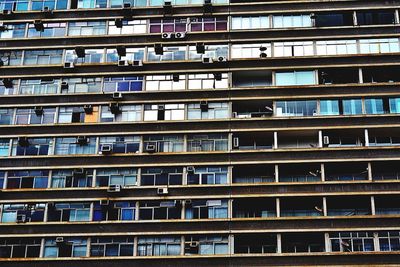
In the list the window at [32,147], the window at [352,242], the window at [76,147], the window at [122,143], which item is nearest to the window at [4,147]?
the window at [32,147]

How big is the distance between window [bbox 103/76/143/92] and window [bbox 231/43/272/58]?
5.28m

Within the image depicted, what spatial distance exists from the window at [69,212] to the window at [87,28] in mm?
10168

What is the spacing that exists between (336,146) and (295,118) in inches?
100

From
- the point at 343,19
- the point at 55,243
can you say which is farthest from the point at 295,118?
the point at 55,243

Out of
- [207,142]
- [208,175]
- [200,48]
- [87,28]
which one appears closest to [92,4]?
[87,28]

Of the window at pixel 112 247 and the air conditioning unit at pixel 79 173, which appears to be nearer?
the window at pixel 112 247

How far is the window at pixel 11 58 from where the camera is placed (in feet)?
130

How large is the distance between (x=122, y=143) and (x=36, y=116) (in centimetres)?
509

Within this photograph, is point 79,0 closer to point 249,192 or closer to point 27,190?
point 27,190

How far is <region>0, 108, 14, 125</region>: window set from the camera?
1490 inches

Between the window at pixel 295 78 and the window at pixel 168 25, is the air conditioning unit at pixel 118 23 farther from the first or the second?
the window at pixel 295 78

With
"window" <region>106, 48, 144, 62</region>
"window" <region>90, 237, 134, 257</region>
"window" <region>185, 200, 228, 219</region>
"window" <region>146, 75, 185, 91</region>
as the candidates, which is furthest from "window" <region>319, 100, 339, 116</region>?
"window" <region>90, 237, 134, 257</region>

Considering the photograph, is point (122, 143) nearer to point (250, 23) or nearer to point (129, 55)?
point (129, 55)

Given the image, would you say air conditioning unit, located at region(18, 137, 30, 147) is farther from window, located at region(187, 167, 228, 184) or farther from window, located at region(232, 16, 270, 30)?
window, located at region(232, 16, 270, 30)
